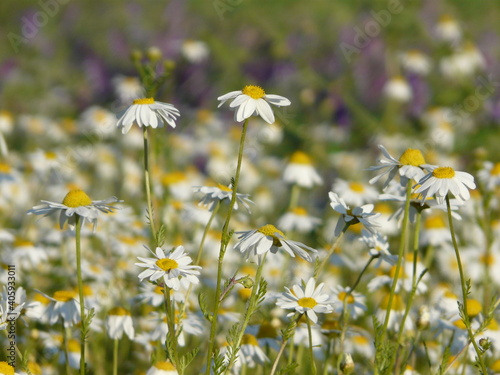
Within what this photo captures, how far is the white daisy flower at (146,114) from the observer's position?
196cm

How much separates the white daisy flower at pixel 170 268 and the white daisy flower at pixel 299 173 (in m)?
2.11

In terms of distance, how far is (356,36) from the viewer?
8.40 meters

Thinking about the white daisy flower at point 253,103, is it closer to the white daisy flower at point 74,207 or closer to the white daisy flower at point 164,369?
the white daisy flower at point 74,207

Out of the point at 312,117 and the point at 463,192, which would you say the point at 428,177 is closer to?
the point at 463,192

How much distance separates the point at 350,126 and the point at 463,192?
563 cm

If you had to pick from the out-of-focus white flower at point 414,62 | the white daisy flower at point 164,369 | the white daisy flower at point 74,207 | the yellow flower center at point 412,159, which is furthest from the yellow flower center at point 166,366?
the out-of-focus white flower at point 414,62

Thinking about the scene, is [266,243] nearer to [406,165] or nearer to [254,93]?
[254,93]

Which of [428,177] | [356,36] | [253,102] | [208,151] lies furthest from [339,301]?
[356,36]

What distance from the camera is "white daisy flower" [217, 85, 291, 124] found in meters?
1.80

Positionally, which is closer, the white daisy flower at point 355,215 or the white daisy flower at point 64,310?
the white daisy flower at point 355,215

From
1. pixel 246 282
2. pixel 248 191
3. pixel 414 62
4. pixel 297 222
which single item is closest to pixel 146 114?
pixel 246 282

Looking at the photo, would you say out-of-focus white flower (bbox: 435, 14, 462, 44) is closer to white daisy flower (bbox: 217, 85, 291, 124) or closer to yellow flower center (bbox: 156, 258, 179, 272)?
white daisy flower (bbox: 217, 85, 291, 124)

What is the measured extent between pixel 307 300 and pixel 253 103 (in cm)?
57

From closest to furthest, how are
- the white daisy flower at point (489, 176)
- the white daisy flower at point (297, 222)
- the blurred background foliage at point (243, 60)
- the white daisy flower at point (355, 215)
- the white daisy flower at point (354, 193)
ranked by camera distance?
the white daisy flower at point (355, 215), the white daisy flower at point (489, 176), the white daisy flower at point (354, 193), the white daisy flower at point (297, 222), the blurred background foliage at point (243, 60)
